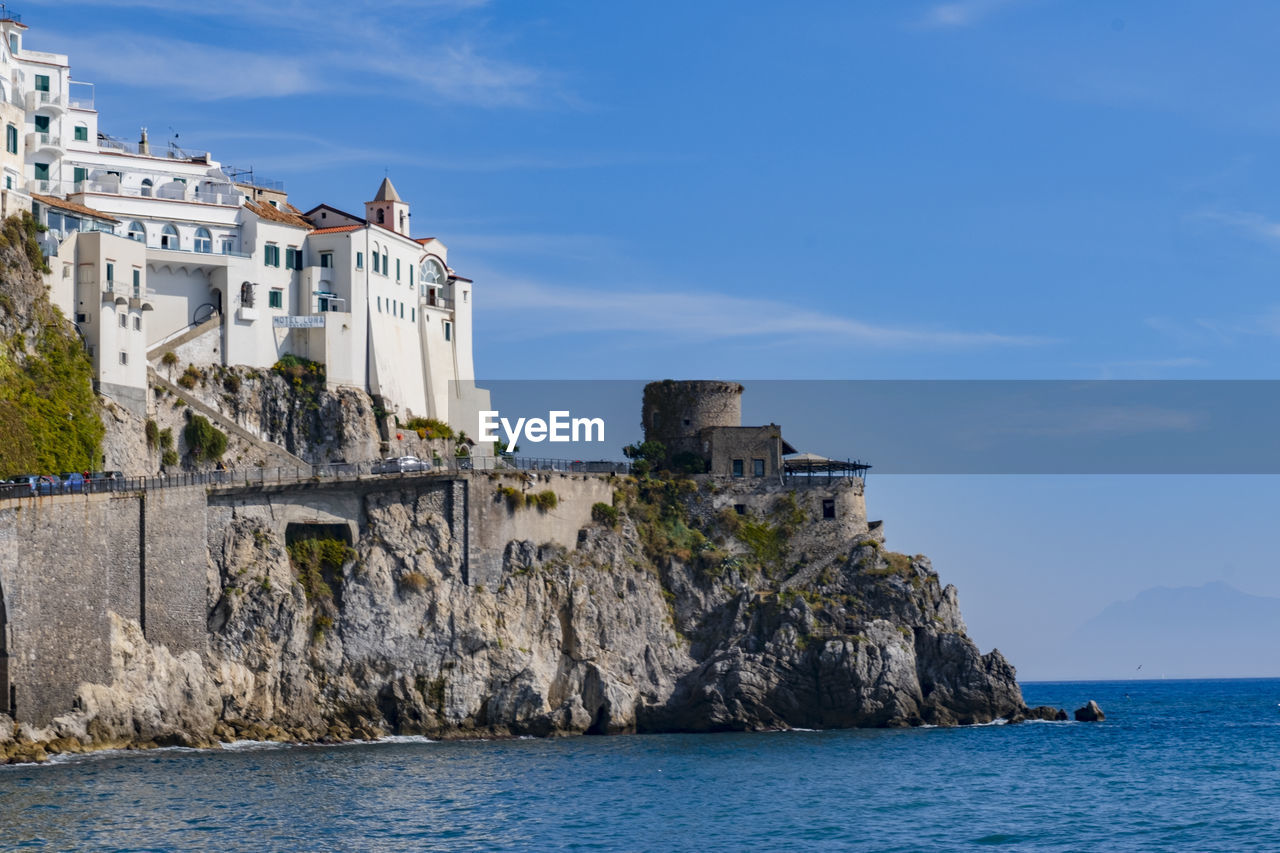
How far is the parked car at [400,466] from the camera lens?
88812mm

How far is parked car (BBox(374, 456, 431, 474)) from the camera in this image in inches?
3497

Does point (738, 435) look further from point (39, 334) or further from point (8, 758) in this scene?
point (8, 758)

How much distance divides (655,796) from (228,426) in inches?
1214

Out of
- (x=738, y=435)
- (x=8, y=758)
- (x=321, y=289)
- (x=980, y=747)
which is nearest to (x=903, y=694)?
(x=980, y=747)

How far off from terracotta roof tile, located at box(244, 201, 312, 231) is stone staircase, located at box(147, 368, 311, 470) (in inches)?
466

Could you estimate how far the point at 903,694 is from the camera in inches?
3656

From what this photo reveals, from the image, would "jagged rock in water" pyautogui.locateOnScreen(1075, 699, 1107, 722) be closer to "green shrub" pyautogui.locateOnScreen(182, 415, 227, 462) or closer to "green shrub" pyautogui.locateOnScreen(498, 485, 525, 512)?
"green shrub" pyautogui.locateOnScreen(498, 485, 525, 512)

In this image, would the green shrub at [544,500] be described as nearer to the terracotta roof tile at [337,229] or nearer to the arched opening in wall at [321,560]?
the arched opening in wall at [321,560]

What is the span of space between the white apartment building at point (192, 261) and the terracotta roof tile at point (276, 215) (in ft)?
0.59

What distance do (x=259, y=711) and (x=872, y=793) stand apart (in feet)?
86.7

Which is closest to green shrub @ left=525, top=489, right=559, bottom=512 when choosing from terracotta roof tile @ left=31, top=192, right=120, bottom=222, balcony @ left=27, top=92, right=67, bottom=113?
terracotta roof tile @ left=31, top=192, right=120, bottom=222

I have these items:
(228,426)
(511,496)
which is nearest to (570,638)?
(511,496)

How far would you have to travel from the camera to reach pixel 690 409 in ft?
336

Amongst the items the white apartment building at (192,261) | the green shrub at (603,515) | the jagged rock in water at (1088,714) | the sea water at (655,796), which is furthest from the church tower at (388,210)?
the jagged rock in water at (1088,714)
